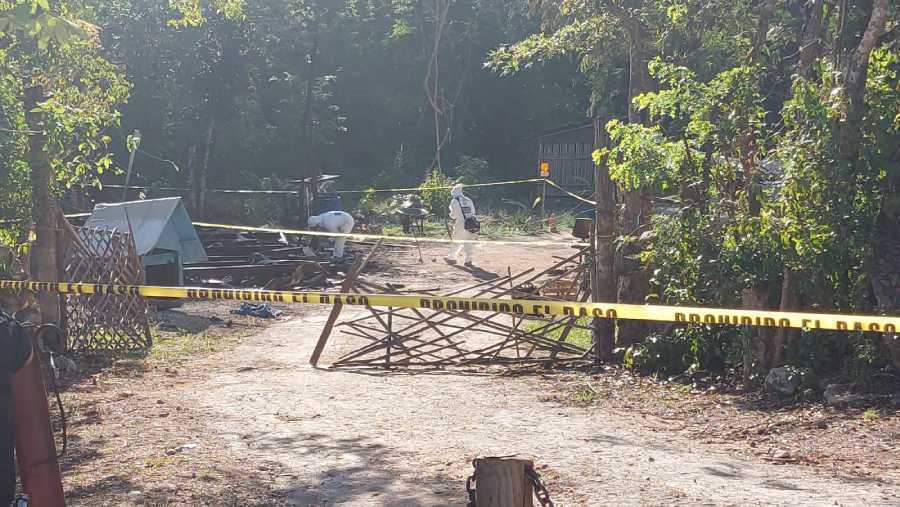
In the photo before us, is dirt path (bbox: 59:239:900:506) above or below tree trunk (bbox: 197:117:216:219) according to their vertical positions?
below

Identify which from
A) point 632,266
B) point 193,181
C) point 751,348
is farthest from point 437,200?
point 751,348

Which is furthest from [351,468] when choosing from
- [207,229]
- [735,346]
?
[207,229]

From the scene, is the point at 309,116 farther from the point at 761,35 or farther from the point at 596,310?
the point at 596,310

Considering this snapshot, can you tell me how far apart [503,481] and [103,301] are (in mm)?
10082

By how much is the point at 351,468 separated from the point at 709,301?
430 cm

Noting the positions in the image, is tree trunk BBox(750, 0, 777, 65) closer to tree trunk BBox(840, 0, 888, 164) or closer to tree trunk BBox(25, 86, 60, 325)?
tree trunk BBox(840, 0, 888, 164)

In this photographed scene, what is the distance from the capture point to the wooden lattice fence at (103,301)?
12227mm

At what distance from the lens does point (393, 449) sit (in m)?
7.25

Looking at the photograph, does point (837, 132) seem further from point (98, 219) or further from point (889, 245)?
point (98, 219)

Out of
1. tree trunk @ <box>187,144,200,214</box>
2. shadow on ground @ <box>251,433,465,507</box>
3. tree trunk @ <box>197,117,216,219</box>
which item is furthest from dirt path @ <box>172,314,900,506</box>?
tree trunk @ <box>187,144,200,214</box>


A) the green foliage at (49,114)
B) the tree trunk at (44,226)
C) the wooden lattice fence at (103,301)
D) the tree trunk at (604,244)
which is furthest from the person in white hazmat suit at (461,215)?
the tree trunk at (44,226)

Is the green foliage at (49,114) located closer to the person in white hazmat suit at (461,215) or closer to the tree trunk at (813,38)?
the tree trunk at (813,38)

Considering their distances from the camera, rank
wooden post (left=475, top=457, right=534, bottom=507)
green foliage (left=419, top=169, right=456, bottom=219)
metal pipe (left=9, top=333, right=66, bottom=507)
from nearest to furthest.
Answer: metal pipe (left=9, top=333, right=66, bottom=507), wooden post (left=475, top=457, right=534, bottom=507), green foliage (left=419, top=169, right=456, bottom=219)

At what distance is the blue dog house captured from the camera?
18.2m
